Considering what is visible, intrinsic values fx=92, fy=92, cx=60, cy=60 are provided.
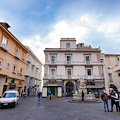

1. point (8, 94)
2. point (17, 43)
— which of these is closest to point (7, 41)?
point (17, 43)

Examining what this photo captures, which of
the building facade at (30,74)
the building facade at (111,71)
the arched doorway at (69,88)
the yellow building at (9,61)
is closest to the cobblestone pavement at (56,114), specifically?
the yellow building at (9,61)

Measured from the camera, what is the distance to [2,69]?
1681 centimetres

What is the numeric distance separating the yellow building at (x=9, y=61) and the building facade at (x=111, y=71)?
2274cm

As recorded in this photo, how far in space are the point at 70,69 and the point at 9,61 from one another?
49.2 feet

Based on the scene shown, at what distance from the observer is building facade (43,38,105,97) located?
23.6 m

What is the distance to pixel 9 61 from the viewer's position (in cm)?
1898

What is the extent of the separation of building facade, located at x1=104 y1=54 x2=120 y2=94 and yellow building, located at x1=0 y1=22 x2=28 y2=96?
22744 mm

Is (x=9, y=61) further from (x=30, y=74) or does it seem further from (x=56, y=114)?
(x=56, y=114)

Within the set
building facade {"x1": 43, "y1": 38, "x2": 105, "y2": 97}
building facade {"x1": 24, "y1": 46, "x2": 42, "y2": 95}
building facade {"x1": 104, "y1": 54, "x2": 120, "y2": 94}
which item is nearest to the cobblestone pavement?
building facade {"x1": 43, "y1": 38, "x2": 105, "y2": 97}

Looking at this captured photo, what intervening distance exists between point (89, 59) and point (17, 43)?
1950 cm

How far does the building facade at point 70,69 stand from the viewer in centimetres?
2364

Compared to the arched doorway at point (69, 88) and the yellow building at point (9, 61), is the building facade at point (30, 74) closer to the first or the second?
the yellow building at point (9, 61)

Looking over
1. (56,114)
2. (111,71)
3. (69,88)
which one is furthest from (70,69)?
(56,114)

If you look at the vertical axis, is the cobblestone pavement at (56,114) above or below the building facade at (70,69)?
below
